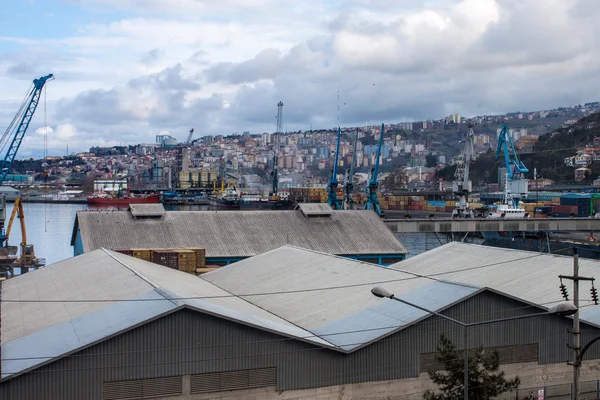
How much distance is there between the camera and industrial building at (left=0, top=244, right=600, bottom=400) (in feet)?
51.1

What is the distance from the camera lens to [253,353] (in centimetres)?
1691

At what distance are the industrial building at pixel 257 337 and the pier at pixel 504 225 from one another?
30.7 meters

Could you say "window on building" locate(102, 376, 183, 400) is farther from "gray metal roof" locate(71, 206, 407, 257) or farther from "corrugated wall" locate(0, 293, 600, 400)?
"gray metal roof" locate(71, 206, 407, 257)

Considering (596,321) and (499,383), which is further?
(596,321)

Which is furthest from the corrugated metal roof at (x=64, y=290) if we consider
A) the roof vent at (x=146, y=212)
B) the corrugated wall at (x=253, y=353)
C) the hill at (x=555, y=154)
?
the hill at (x=555, y=154)

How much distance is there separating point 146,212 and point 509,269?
21403 millimetres

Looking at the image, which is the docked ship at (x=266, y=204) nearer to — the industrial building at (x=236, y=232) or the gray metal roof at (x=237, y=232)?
the industrial building at (x=236, y=232)

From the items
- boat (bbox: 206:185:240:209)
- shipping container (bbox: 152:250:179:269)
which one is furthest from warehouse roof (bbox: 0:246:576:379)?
boat (bbox: 206:185:240:209)

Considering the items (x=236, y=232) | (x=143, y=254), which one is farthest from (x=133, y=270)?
(x=236, y=232)

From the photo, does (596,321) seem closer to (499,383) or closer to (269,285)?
(499,383)

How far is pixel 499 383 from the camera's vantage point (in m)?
14.8

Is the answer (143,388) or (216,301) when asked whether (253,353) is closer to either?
(143,388)

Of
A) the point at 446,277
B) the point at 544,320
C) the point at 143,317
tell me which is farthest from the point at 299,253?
the point at 143,317

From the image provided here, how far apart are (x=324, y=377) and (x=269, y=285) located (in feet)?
31.5
